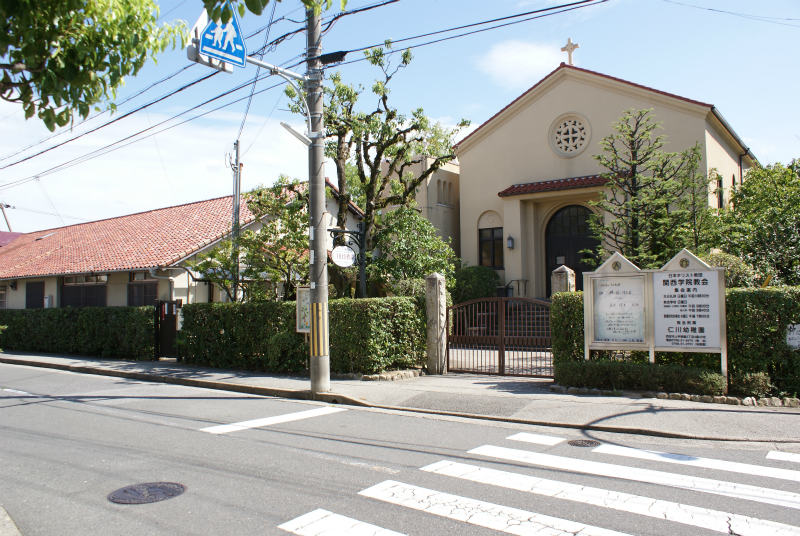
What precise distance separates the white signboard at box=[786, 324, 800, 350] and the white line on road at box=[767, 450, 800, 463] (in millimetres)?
3411

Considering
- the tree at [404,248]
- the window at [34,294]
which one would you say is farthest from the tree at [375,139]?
the window at [34,294]

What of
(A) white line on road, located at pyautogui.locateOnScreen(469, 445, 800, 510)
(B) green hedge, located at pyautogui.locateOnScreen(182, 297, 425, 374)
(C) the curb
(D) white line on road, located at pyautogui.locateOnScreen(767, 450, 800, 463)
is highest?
(B) green hedge, located at pyautogui.locateOnScreen(182, 297, 425, 374)

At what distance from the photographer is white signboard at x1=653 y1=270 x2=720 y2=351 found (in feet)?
34.0

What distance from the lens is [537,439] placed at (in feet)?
26.1

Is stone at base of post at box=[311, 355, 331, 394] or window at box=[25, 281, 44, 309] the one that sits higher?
window at box=[25, 281, 44, 309]

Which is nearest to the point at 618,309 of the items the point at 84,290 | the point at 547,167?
the point at 547,167

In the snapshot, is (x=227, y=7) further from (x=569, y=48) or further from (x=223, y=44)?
(x=569, y=48)

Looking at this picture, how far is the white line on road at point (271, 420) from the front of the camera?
345 inches

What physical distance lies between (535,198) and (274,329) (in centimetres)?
1369

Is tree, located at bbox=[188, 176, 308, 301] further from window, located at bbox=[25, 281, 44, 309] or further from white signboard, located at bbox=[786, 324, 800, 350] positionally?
window, located at bbox=[25, 281, 44, 309]

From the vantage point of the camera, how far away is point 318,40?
11.9 metres

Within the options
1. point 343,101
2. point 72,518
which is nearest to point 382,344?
point 343,101

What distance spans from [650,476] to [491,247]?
2017 cm

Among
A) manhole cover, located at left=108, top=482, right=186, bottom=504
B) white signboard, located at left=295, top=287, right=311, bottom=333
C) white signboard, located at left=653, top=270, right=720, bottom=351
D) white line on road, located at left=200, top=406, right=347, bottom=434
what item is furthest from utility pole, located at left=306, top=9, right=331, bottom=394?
white signboard, located at left=653, top=270, right=720, bottom=351
